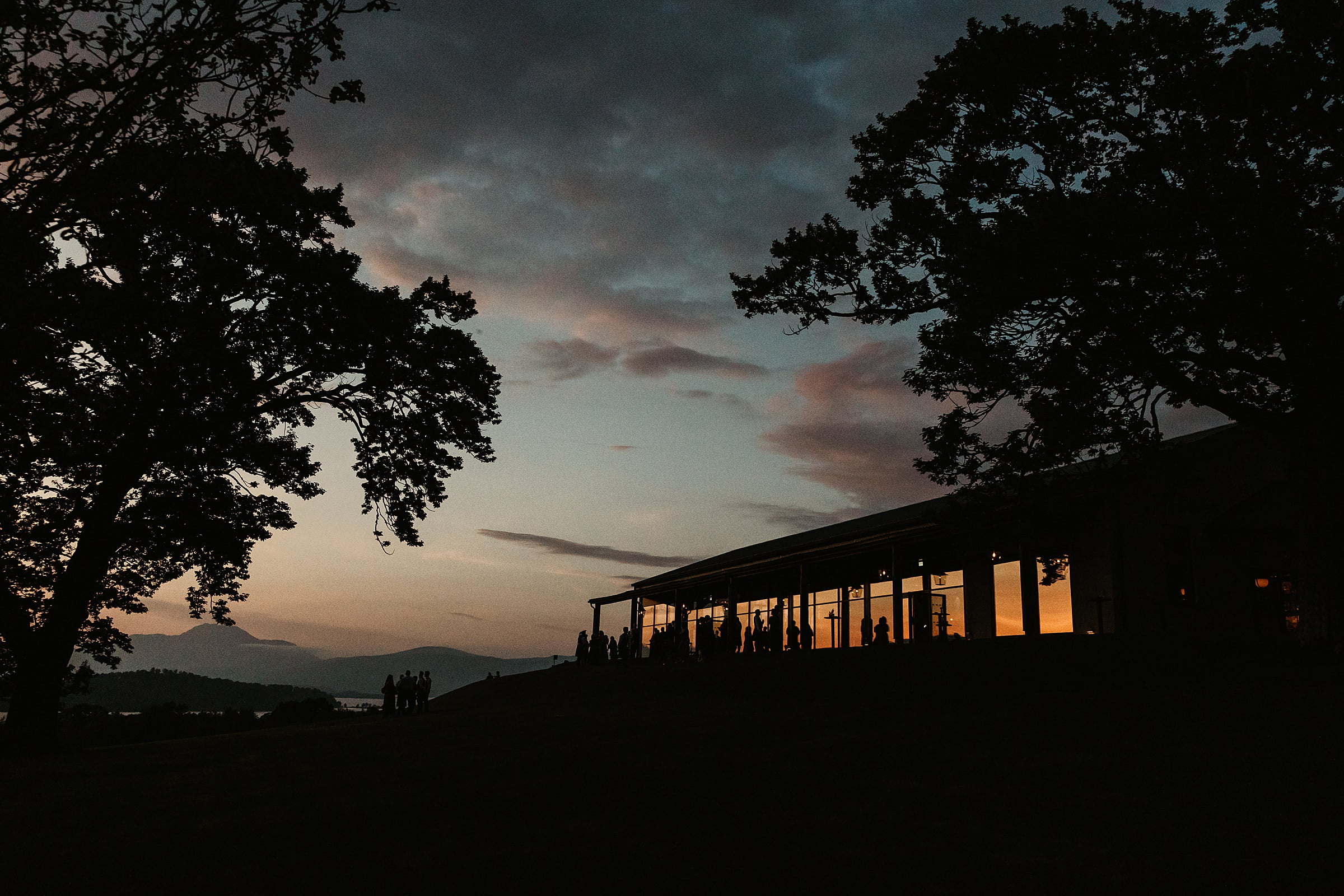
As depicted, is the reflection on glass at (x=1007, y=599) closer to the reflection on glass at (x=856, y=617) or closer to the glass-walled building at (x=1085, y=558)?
the glass-walled building at (x=1085, y=558)

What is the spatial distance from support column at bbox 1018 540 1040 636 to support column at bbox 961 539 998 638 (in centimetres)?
112

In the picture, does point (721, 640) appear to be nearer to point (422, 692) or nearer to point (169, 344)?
point (422, 692)

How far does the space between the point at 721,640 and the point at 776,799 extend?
82.6 ft

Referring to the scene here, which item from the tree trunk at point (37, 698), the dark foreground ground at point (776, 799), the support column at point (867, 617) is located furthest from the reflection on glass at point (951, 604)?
the tree trunk at point (37, 698)

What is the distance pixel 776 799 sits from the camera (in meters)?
9.11

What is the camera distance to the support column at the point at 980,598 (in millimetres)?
28016

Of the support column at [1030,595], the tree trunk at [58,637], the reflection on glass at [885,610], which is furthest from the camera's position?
the reflection on glass at [885,610]

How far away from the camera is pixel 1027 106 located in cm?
1738

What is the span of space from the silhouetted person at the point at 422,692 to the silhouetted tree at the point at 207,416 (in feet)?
21.7

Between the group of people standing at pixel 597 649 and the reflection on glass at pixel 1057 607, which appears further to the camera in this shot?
the group of people standing at pixel 597 649

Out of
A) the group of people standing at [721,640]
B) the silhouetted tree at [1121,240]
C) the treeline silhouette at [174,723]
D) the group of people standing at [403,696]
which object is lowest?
the treeline silhouette at [174,723]

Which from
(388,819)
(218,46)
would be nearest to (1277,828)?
(388,819)

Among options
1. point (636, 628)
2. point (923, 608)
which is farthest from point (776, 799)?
point (636, 628)

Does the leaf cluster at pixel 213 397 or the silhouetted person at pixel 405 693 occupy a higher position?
the leaf cluster at pixel 213 397
